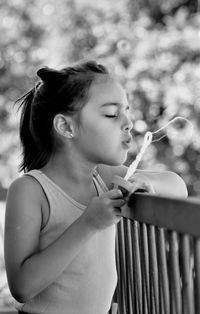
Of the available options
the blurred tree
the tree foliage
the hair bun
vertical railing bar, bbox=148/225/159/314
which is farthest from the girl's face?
the blurred tree

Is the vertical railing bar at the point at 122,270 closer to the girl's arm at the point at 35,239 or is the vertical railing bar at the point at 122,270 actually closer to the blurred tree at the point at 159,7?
the girl's arm at the point at 35,239

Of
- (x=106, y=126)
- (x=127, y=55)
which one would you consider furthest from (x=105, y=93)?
(x=127, y=55)

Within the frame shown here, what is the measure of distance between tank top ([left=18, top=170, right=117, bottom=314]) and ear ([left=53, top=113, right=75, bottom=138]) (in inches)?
4.4

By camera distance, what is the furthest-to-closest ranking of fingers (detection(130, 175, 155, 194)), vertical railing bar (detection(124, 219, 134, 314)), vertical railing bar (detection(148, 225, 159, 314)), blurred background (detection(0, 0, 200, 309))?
blurred background (detection(0, 0, 200, 309)) < vertical railing bar (detection(124, 219, 134, 314)) < fingers (detection(130, 175, 155, 194)) < vertical railing bar (detection(148, 225, 159, 314))

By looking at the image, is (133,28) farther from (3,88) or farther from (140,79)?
(3,88)

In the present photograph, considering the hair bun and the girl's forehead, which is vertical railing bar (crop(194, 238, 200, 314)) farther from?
the hair bun

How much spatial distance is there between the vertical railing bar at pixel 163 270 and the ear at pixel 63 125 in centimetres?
47

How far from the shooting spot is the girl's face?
126 cm

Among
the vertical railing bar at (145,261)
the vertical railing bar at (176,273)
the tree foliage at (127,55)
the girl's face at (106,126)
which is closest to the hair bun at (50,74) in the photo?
the girl's face at (106,126)

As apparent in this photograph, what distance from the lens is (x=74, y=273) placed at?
4.15ft

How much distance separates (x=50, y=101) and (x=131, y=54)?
11.4ft

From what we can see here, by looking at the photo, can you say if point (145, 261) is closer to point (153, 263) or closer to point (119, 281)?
point (153, 263)

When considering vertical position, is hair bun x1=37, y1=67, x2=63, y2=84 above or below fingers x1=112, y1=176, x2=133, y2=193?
above

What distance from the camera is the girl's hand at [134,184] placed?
107cm
